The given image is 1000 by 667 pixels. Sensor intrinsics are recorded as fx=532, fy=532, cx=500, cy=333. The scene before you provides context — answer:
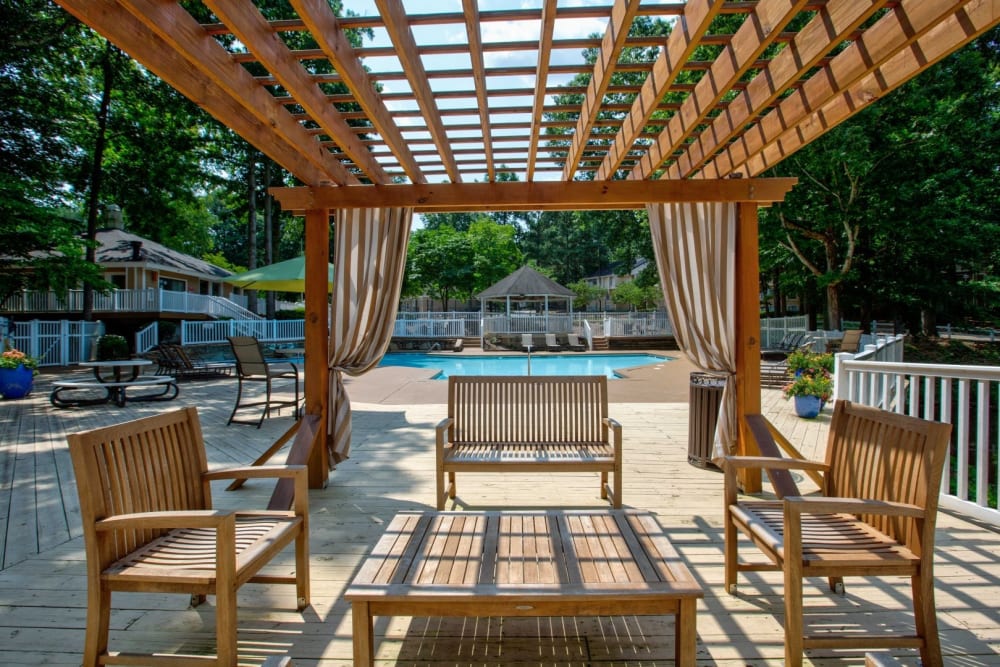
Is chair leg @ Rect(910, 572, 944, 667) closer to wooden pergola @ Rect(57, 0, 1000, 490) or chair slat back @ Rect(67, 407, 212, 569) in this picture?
wooden pergola @ Rect(57, 0, 1000, 490)

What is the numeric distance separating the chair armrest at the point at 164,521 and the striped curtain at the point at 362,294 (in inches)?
89.2

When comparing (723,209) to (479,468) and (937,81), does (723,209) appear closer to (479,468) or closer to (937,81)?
(479,468)

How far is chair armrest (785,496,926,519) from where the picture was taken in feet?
6.02

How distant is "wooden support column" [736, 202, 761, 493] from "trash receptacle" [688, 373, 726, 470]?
455 mm

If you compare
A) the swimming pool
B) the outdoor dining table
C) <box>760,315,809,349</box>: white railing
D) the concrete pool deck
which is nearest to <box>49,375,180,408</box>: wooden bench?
the outdoor dining table

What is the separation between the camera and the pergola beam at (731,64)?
199 centimetres

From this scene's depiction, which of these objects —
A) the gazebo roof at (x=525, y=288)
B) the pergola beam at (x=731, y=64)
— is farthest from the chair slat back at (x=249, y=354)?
the gazebo roof at (x=525, y=288)

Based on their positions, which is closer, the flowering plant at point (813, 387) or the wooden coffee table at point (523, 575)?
the wooden coffee table at point (523, 575)

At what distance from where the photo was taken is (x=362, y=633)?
5.37 feet

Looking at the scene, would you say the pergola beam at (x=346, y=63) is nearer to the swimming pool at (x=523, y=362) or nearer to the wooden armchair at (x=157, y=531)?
the wooden armchair at (x=157, y=531)

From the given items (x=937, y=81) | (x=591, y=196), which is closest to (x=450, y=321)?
(x=937, y=81)

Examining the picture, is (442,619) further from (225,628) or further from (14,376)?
(14,376)

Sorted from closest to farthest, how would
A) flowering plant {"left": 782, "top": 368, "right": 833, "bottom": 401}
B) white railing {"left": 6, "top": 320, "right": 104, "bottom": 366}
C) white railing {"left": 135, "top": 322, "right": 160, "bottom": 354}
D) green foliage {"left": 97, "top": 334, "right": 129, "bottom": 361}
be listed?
flowering plant {"left": 782, "top": 368, "right": 833, "bottom": 401} → green foliage {"left": 97, "top": 334, "right": 129, "bottom": 361} → white railing {"left": 6, "top": 320, "right": 104, "bottom": 366} → white railing {"left": 135, "top": 322, "right": 160, "bottom": 354}

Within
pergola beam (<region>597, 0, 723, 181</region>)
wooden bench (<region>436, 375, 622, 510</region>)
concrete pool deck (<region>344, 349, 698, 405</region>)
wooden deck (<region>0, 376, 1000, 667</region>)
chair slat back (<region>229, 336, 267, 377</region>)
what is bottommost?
wooden deck (<region>0, 376, 1000, 667</region>)
